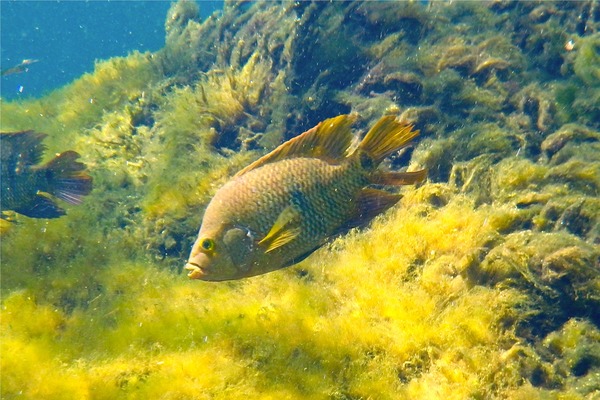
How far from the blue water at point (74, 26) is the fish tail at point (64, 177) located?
59.3 metres

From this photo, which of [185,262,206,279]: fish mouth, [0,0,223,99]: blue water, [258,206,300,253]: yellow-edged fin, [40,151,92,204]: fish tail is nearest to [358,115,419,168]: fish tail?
[258,206,300,253]: yellow-edged fin

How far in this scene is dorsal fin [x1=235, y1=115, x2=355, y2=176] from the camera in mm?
3121

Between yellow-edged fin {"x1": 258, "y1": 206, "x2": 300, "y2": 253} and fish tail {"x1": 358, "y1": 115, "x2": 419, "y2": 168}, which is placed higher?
fish tail {"x1": 358, "y1": 115, "x2": 419, "y2": 168}

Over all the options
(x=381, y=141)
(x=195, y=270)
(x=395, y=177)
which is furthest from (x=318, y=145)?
(x=195, y=270)

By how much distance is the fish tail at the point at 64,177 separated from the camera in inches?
197

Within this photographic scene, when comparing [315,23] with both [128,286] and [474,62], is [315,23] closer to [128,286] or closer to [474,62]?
[474,62]

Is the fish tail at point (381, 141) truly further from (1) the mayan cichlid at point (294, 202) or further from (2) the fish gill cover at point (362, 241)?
(2) the fish gill cover at point (362, 241)

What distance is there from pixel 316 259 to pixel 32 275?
141 inches

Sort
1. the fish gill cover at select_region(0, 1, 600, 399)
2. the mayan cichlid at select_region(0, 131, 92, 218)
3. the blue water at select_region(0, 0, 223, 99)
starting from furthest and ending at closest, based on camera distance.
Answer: the blue water at select_region(0, 0, 223, 99) → the mayan cichlid at select_region(0, 131, 92, 218) → the fish gill cover at select_region(0, 1, 600, 399)

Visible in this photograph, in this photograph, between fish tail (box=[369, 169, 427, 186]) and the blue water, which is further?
the blue water

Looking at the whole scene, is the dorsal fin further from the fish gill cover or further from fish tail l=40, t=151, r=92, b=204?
fish tail l=40, t=151, r=92, b=204

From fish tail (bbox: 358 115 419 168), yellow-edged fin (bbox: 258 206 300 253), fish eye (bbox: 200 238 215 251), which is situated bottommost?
yellow-edged fin (bbox: 258 206 300 253)

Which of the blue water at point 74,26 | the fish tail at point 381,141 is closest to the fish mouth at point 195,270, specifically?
the fish tail at point 381,141

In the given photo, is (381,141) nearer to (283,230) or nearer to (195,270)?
(283,230)
